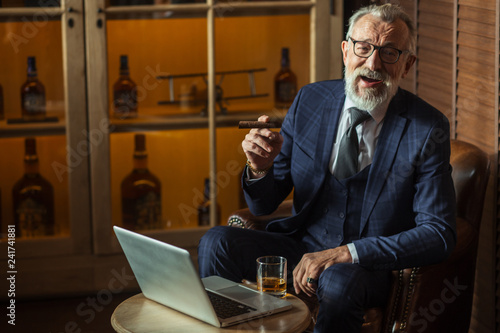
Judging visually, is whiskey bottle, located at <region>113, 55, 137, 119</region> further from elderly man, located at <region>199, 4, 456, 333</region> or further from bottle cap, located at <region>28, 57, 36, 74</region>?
elderly man, located at <region>199, 4, 456, 333</region>

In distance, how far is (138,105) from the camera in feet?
9.24

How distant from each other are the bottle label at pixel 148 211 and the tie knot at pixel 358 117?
4.18 ft

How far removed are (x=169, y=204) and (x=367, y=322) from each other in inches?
56.9

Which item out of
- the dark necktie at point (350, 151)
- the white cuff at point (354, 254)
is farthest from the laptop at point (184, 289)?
the dark necktie at point (350, 151)

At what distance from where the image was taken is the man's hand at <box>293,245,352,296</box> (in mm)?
1593

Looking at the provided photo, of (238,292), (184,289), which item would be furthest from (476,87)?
(184,289)

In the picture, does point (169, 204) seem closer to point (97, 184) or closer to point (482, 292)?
point (97, 184)

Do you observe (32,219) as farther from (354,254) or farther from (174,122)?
(354,254)

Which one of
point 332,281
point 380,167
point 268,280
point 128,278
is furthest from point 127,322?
point 128,278

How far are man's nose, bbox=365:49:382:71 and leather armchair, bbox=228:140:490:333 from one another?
16.3 inches

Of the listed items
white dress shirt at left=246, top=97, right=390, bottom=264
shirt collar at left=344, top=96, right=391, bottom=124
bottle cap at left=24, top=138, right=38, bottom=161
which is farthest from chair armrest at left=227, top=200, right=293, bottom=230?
bottle cap at left=24, top=138, right=38, bottom=161

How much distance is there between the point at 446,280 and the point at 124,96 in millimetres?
1652

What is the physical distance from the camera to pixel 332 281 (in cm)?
156

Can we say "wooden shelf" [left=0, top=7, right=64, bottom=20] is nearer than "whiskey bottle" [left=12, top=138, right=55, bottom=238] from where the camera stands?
Yes
